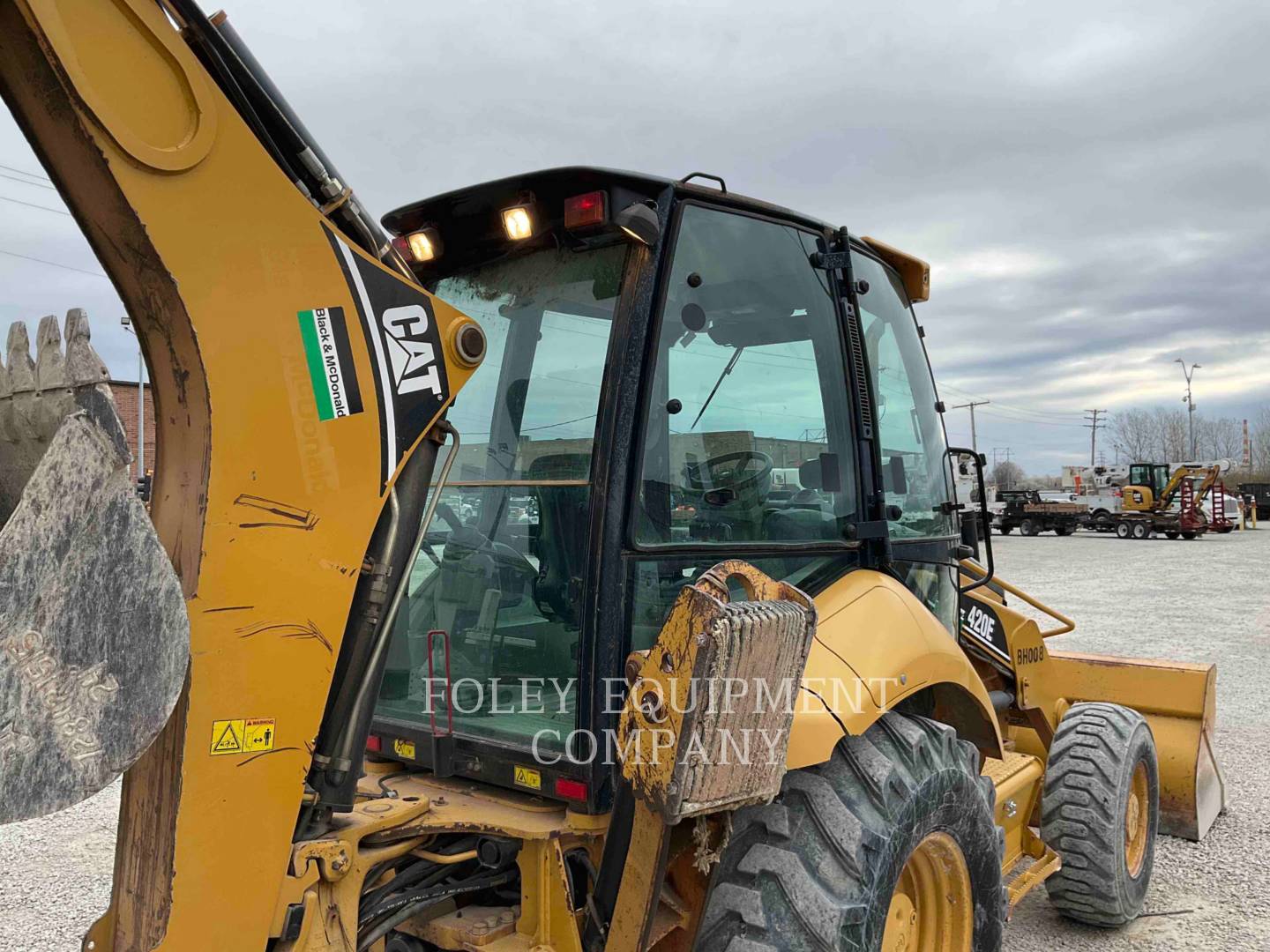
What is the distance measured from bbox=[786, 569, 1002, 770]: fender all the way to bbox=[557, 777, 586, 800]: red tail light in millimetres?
515

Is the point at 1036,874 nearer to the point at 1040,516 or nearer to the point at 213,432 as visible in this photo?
the point at 213,432

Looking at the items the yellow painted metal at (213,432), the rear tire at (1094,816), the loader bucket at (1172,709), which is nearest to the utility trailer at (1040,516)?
the loader bucket at (1172,709)

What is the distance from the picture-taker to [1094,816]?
4.21 m

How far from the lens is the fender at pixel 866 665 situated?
2445mm

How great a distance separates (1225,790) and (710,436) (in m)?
5.36

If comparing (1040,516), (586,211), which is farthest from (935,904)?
(1040,516)

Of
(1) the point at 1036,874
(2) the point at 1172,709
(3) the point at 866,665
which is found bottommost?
(1) the point at 1036,874

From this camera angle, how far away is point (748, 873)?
240 centimetres

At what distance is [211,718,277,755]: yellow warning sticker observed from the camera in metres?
1.79

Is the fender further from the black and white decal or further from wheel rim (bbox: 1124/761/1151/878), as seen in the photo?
wheel rim (bbox: 1124/761/1151/878)

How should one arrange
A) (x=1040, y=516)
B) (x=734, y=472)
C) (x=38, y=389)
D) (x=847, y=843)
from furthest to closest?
(x=1040, y=516) → (x=734, y=472) → (x=847, y=843) → (x=38, y=389)

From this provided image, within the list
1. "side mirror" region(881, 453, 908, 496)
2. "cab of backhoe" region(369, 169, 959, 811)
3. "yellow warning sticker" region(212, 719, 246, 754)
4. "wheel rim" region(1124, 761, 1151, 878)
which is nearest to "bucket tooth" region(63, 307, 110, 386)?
"yellow warning sticker" region(212, 719, 246, 754)

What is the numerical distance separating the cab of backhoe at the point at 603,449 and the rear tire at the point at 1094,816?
69.2 inches

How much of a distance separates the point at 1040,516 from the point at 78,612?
128 feet
